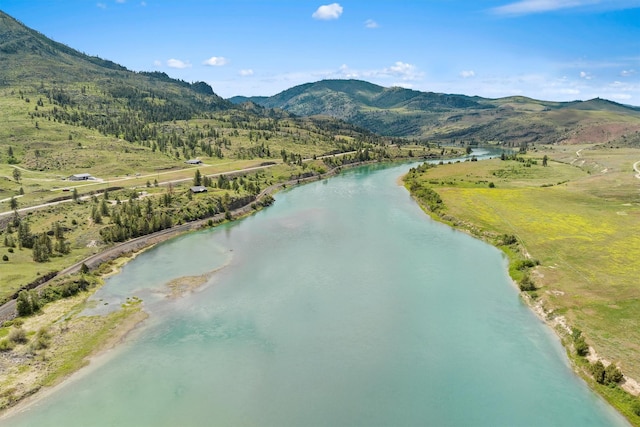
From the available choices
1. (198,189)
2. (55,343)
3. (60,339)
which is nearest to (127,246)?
(60,339)

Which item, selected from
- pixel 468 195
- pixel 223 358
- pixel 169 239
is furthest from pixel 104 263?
pixel 468 195

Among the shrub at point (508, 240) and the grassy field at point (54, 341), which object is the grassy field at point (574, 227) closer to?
the shrub at point (508, 240)

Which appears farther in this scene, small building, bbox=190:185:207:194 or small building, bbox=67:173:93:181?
small building, bbox=67:173:93:181

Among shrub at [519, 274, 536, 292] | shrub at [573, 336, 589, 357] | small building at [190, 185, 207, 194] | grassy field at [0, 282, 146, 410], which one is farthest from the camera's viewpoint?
small building at [190, 185, 207, 194]

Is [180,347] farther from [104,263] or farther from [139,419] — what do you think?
[104,263]

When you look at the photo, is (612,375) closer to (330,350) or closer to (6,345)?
(330,350)

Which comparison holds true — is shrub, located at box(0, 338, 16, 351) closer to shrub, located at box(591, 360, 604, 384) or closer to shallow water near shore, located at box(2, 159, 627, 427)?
shallow water near shore, located at box(2, 159, 627, 427)

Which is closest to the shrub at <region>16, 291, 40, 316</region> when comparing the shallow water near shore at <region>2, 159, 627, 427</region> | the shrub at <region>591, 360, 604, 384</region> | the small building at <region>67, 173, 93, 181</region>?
the shallow water near shore at <region>2, 159, 627, 427</region>
